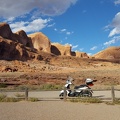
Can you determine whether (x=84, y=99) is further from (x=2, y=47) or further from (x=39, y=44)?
(x=39, y=44)

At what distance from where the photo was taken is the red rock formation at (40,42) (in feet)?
437

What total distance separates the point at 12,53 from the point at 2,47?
159 inches

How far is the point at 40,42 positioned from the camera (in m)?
Answer: 136

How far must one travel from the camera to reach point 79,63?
105 metres

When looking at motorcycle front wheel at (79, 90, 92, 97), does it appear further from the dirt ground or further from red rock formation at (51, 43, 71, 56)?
red rock formation at (51, 43, 71, 56)

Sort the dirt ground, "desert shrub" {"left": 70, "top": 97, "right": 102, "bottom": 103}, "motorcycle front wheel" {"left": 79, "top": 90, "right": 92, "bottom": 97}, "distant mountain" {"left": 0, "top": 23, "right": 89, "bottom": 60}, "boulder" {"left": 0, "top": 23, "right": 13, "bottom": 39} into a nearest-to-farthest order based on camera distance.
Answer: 1. "desert shrub" {"left": 70, "top": 97, "right": 102, "bottom": 103}
2. "motorcycle front wheel" {"left": 79, "top": 90, "right": 92, "bottom": 97}
3. the dirt ground
4. "distant mountain" {"left": 0, "top": 23, "right": 89, "bottom": 60}
5. "boulder" {"left": 0, "top": 23, "right": 13, "bottom": 39}

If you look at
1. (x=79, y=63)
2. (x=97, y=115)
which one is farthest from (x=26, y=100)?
(x=79, y=63)

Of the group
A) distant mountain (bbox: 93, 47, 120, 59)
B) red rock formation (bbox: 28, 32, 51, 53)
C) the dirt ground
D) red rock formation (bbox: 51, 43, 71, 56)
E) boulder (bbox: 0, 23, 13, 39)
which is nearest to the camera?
the dirt ground

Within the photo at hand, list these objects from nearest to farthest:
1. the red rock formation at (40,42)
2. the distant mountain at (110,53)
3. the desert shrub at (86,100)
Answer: the desert shrub at (86,100) → the red rock formation at (40,42) → the distant mountain at (110,53)

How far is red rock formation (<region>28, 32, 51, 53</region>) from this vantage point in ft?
437

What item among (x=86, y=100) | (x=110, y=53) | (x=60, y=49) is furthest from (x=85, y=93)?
(x=110, y=53)

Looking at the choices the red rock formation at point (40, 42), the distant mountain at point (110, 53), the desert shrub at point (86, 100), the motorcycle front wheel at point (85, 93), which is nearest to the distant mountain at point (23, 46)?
the red rock formation at point (40, 42)

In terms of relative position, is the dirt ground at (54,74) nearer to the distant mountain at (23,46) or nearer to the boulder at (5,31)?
the distant mountain at (23,46)

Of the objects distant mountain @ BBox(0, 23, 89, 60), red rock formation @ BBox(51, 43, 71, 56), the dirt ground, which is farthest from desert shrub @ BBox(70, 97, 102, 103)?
red rock formation @ BBox(51, 43, 71, 56)
